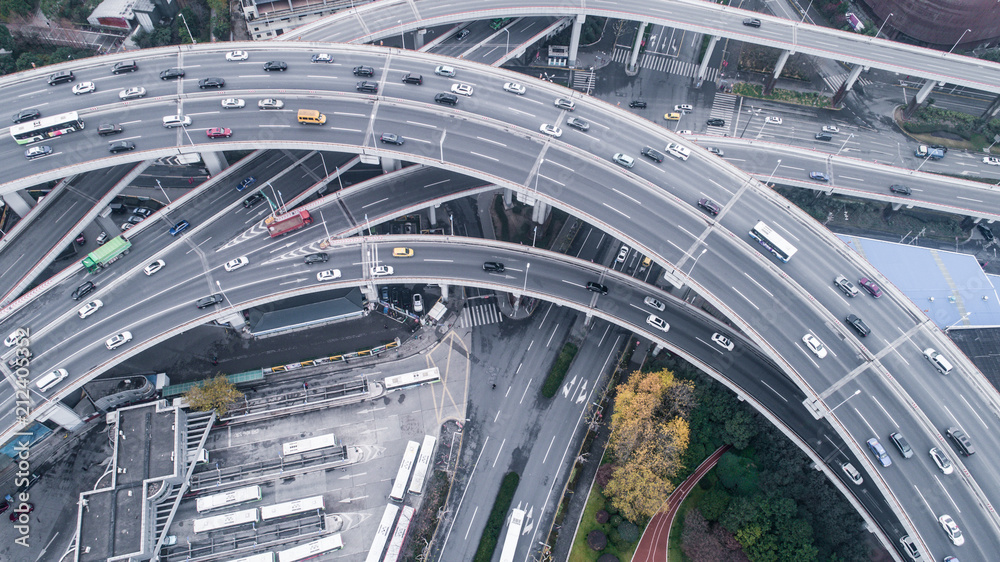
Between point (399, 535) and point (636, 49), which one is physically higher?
point (636, 49)

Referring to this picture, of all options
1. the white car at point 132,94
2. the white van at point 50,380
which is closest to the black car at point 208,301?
the white van at point 50,380

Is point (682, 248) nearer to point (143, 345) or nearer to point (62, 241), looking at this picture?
point (143, 345)

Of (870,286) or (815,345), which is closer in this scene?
(815,345)

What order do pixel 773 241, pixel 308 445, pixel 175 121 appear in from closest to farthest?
pixel 773 241 → pixel 308 445 → pixel 175 121

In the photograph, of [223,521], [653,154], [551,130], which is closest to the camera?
[223,521]

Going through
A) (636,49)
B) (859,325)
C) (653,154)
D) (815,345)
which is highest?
(636,49)

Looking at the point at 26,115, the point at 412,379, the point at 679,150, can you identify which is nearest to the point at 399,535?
the point at 412,379

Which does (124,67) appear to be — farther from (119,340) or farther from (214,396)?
(214,396)

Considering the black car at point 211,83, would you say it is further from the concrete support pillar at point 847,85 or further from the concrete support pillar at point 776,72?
the concrete support pillar at point 847,85
